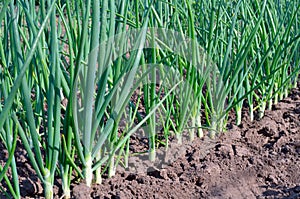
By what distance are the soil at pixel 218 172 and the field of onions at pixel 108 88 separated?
0.06 feet

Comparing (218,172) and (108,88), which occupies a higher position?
(108,88)

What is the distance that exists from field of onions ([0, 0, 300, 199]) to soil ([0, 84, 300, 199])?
0.06 feet

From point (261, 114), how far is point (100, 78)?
849 mm

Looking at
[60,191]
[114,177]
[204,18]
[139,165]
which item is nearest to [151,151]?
[139,165]

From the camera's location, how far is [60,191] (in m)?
1.25

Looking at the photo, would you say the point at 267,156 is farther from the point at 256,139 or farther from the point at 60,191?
the point at 60,191

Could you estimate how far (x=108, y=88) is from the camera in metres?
1.52

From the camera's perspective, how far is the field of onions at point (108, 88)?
105 cm

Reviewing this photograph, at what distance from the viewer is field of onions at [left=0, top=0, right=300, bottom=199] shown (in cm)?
105

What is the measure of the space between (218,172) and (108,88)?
432mm

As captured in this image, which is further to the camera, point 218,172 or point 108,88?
point 108,88

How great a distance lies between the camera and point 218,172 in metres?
1.41

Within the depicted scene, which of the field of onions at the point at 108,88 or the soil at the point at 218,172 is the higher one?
the field of onions at the point at 108,88

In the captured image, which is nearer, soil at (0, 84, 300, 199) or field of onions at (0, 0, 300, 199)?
field of onions at (0, 0, 300, 199)
